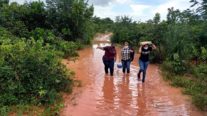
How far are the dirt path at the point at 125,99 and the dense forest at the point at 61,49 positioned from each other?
0.47 meters

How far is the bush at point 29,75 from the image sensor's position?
991 centimetres

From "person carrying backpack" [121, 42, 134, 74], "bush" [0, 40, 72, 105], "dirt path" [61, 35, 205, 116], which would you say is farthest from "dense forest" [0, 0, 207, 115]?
"person carrying backpack" [121, 42, 134, 74]

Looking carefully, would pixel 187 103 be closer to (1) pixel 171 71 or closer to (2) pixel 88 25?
(1) pixel 171 71

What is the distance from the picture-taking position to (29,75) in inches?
412

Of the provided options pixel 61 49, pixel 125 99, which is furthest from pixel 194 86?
pixel 61 49

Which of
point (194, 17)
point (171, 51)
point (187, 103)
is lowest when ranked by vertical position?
point (187, 103)

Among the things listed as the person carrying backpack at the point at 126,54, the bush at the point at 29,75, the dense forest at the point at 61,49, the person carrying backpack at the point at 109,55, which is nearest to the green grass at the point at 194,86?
the dense forest at the point at 61,49

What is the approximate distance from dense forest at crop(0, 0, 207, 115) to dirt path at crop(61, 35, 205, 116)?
0.47 meters

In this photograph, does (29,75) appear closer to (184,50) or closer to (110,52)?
(110,52)

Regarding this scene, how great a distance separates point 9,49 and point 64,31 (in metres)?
18.4

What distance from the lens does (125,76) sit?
623 inches

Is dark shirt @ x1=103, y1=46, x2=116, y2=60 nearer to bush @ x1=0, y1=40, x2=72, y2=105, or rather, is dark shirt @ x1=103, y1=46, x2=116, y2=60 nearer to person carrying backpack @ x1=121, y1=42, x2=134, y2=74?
person carrying backpack @ x1=121, y1=42, x2=134, y2=74

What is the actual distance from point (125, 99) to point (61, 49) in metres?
11.3

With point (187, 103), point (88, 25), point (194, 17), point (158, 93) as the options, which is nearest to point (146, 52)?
point (158, 93)
